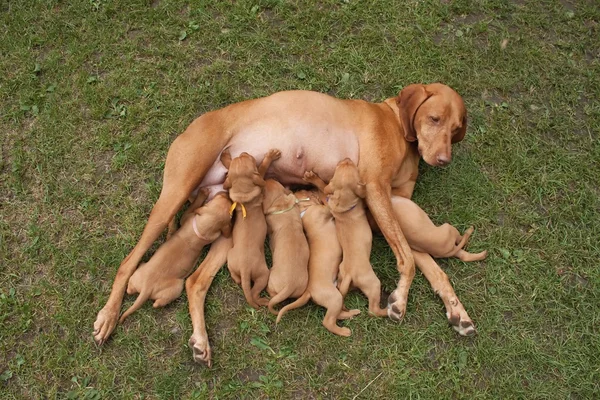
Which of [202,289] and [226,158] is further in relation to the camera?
[226,158]

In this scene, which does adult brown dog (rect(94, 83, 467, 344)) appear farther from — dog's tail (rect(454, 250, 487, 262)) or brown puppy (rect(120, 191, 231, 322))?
dog's tail (rect(454, 250, 487, 262))

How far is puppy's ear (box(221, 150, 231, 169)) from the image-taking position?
16.9 ft

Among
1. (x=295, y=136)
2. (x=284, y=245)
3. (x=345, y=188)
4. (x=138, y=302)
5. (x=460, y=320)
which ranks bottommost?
(x=460, y=320)

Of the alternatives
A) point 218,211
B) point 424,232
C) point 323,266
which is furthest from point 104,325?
point 424,232

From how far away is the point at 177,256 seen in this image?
4902mm

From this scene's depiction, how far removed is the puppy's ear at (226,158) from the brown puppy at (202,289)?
0.70 m

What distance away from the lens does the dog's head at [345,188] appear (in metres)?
4.88

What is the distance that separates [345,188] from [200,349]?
74.9 inches

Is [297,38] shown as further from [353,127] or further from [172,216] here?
[172,216]

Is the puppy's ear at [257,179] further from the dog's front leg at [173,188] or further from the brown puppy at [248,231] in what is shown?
the dog's front leg at [173,188]

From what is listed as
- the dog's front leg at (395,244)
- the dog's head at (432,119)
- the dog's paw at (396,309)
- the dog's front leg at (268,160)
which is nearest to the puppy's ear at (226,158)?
the dog's front leg at (268,160)

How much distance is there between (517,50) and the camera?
670 cm

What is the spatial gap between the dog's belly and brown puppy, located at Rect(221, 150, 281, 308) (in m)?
0.33

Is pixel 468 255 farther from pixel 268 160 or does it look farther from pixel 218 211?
pixel 218 211
